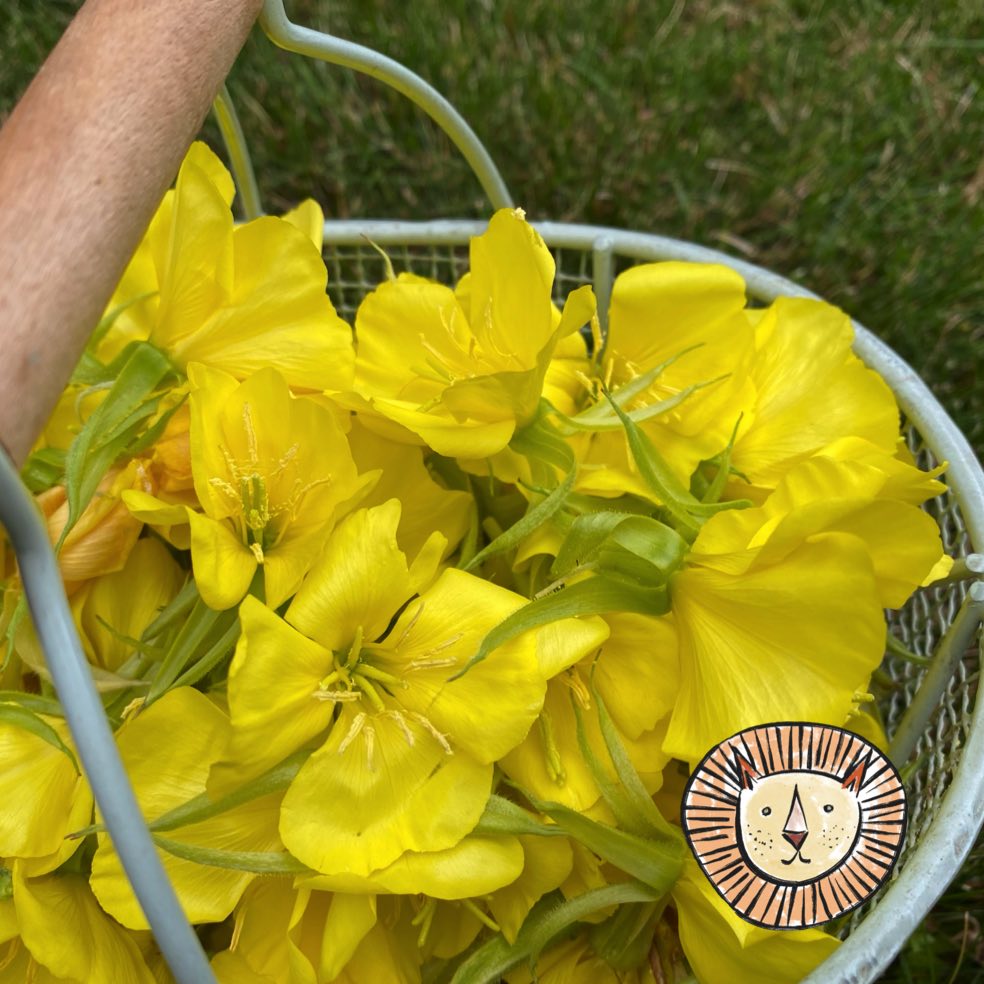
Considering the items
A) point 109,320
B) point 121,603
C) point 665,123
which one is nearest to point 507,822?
point 121,603

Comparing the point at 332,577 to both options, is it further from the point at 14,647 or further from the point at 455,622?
the point at 14,647

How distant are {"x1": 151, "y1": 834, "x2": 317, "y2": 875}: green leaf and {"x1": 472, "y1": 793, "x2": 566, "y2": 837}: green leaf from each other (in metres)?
0.08

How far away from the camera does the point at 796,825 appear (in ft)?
1.60

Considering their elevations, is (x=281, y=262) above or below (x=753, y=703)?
above

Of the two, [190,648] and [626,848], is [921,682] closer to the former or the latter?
[626,848]

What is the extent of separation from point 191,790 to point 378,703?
0.10 meters

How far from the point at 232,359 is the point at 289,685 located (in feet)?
0.65

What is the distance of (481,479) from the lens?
63 cm

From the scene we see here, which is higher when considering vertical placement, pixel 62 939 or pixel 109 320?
pixel 109 320

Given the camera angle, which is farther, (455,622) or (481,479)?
(481,479)

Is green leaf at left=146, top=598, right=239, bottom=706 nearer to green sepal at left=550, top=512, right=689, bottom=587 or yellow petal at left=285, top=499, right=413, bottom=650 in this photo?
yellow petal at left=285, top=499, right=413, bottom=650

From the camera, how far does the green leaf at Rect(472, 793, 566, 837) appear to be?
512 mm

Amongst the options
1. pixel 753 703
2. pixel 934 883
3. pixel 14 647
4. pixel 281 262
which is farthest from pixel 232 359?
pixel 934 883

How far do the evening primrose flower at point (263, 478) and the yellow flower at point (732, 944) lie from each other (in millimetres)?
247
